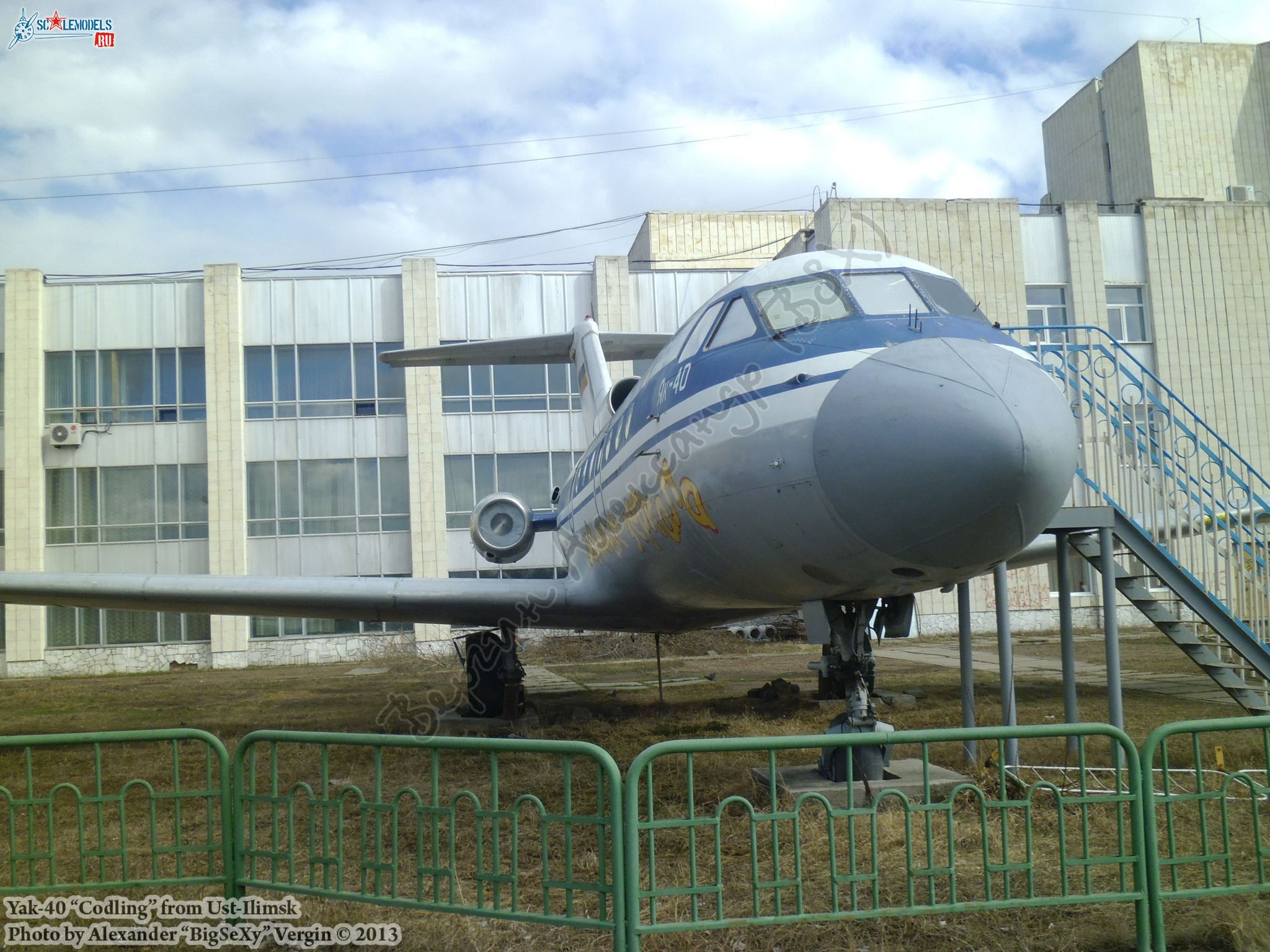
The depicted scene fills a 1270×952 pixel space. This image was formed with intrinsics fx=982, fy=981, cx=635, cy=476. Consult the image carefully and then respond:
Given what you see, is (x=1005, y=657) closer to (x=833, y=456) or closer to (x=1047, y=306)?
(x=833, y=456)

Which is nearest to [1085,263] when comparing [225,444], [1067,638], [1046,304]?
[1046,304]

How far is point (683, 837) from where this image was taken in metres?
5.70

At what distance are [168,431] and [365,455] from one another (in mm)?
5222

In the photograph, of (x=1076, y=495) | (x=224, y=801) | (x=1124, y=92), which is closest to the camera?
(x=224, y=801)

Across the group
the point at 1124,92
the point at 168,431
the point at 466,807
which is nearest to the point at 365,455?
the point at 168,431

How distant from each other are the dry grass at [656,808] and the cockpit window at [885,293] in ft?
9.55

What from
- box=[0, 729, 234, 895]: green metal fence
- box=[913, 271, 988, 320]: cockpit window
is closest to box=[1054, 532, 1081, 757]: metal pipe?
box=[913, 271, 988, 320]: cockpit window

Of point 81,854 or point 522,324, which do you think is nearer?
point 81,854

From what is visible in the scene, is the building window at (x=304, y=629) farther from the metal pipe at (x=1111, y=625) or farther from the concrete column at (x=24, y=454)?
the metal pipe at (x=1111, y=625)

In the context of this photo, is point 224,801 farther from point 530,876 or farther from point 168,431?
point 168,431

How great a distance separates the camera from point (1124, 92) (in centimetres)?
3108

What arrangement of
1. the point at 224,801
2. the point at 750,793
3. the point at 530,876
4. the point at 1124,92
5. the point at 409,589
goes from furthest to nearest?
1. the point at 1124,92
2. the point at 409,589
3. the point at 750,793
4. the point at 530,876
5. the point at 224,801

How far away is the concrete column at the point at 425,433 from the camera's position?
2605 centimetres

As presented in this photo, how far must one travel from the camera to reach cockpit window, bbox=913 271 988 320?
5996mm
